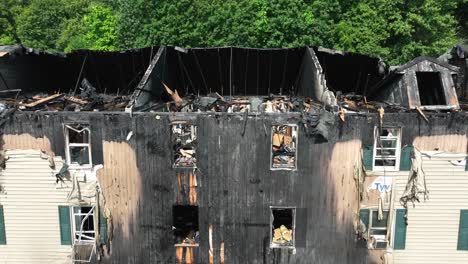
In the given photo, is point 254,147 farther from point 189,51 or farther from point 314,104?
point 189,51

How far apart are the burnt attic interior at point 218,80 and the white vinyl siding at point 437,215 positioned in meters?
2.48

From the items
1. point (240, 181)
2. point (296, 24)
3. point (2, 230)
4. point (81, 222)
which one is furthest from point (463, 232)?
point (296, 24)

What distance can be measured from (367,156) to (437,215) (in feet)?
11.9

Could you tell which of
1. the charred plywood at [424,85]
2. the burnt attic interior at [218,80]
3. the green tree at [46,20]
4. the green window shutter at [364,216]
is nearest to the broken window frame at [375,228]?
the green window shutter at [364,216]

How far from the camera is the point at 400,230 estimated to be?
1515 cm

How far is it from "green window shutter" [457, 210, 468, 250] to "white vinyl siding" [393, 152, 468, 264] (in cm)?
14

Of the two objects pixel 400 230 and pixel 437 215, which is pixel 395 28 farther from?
pixel 400 230

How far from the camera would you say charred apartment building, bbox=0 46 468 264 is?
1441 cm

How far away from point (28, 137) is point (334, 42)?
26678 millimetres

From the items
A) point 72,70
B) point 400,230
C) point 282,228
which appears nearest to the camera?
point 400,230

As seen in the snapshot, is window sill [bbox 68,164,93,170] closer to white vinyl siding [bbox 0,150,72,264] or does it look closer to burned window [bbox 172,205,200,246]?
white vinyl siding [bbox 0,150,72,264]

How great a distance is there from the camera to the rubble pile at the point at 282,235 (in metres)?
16.1

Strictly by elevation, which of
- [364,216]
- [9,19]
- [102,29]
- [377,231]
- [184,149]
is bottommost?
[377,231]

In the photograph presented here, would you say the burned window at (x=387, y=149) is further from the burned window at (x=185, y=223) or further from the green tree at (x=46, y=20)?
the green tree at (x=46, y=20)
